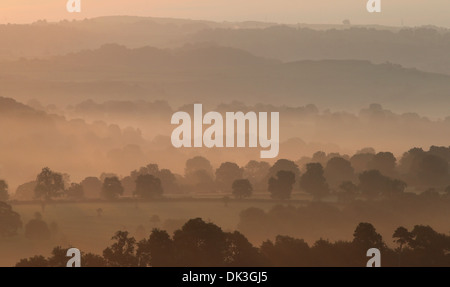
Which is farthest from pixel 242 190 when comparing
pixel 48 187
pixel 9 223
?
pixel 9 223

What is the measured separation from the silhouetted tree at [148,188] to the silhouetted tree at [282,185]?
19.0 metres

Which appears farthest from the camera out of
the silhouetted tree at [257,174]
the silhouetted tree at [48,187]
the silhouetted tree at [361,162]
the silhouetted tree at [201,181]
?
the silhouetted tree at [361,162]

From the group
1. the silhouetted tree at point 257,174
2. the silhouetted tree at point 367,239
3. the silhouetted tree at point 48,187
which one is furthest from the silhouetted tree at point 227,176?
the silhouetted tree at point 367,239

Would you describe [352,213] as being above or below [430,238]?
above

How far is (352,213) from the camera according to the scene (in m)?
119

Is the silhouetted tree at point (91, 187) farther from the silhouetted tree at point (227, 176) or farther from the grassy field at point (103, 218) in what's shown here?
the silhouetted tree at point (227, 176)

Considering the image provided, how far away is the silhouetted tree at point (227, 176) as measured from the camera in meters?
154

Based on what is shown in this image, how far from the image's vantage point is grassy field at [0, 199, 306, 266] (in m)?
95.9

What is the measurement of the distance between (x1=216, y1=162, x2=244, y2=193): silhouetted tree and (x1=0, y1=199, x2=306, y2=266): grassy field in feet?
65.7

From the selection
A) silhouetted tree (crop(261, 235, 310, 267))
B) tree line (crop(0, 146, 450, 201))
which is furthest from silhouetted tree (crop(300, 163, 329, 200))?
silhouetted tree (crop(261, 235, 310, 267))

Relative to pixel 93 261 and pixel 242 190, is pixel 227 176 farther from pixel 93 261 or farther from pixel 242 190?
pixel 93 261
